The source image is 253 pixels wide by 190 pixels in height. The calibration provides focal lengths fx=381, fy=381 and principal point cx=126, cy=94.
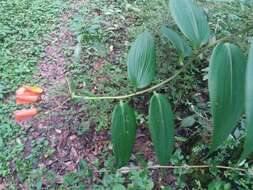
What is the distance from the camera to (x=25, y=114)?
158 centimetres

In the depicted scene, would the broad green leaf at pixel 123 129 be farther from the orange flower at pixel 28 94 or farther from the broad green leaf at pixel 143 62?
the orange flower at pixel 28 94

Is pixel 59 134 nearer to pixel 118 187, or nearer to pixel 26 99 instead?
pixel 26 99

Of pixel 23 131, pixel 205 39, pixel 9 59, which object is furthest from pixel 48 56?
pixel 205 39

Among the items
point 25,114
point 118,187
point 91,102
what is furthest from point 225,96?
point 25,114

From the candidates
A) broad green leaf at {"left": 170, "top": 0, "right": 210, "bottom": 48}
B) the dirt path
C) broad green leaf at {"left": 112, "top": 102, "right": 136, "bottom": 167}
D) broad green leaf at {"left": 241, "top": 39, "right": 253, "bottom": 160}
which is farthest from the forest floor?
broad green leaf at {"left": 241, "top": 39, "right": 253, "bottom": 160}

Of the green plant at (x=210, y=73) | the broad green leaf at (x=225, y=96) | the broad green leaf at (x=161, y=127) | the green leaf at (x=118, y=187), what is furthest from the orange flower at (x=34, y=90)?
the broad green leaf at (x=225, y=96)

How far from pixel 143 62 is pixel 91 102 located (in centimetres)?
67

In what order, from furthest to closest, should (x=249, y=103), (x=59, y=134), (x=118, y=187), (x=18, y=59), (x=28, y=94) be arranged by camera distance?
1. (x=18, y=59)
2. (x=28, y=94)
3. (x=59, y=134)
4. (x=118, y=187)
5. (x=249, y=103)

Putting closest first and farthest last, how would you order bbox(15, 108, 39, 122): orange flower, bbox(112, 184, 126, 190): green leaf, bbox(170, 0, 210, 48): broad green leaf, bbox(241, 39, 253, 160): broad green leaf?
bbox(241, 39, 253, 160): broad green leaf
bbox(170, 0, 210, 48): broad green leaf
bbox(112, 184, 126, 190): green leaf
bbox(15, 108, 39, 122): orange flower

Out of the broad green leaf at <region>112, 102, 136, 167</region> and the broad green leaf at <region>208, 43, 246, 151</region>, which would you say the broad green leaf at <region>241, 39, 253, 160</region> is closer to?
the broad green leaf at <region>208, 43, 246, 151</region>

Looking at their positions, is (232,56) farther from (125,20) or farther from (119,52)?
(125,20)

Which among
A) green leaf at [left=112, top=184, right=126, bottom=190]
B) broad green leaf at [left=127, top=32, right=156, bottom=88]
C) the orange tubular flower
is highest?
broad green leaf at [left=127, top=32, right=156, bottom=88]

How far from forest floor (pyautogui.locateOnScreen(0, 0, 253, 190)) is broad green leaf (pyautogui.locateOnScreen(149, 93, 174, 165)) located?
45 cm

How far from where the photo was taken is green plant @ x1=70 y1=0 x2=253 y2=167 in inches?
26.1
